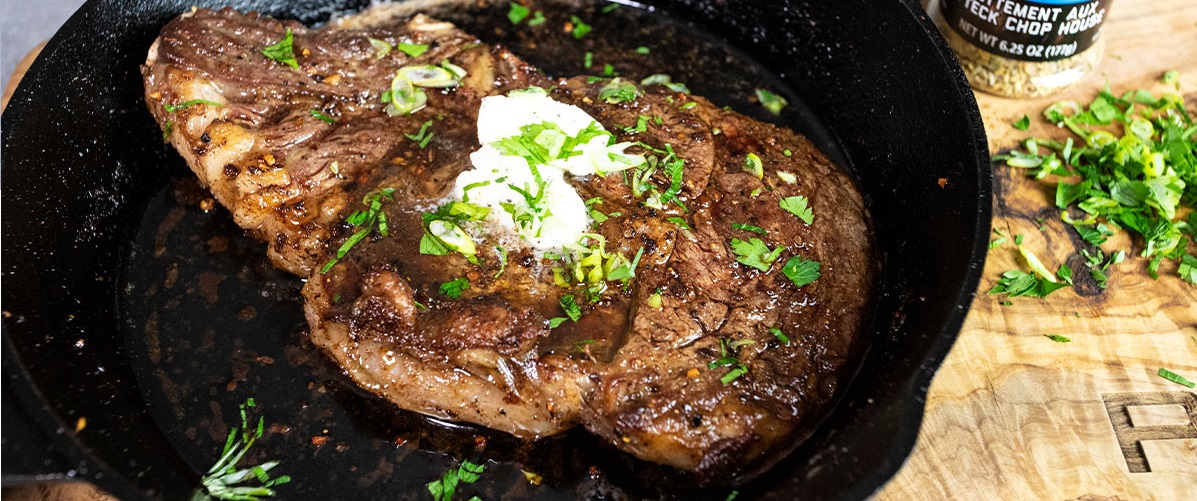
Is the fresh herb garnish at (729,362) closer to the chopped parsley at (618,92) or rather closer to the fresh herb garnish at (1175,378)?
the chopped parsley at (618,92)

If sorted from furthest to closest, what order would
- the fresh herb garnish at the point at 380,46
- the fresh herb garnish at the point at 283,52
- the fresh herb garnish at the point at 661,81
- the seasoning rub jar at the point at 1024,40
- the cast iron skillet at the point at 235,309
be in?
the fresh herb garnish at the point at 661,81 < the seasoning rub jar at the point at 1024,40 < the fresh herb garnish at the point at 380,46 < the fresh herb garnish at the point at 283,52 < the cast iron skillet at the point at 235,309

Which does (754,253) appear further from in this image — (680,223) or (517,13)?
(517,13)

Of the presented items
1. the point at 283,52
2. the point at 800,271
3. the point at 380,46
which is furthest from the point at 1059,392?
the point at 283,52

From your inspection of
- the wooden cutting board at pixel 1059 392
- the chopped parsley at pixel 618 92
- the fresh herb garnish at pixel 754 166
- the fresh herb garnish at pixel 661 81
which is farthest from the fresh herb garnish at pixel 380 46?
the wooden cutting board at pixel 1059 392

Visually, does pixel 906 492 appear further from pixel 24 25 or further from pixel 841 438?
pixel 24 25

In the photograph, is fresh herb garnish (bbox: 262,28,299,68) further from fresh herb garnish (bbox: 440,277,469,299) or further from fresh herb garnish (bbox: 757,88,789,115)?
fresh herb garnish (bbox: 757,88,789,115)
